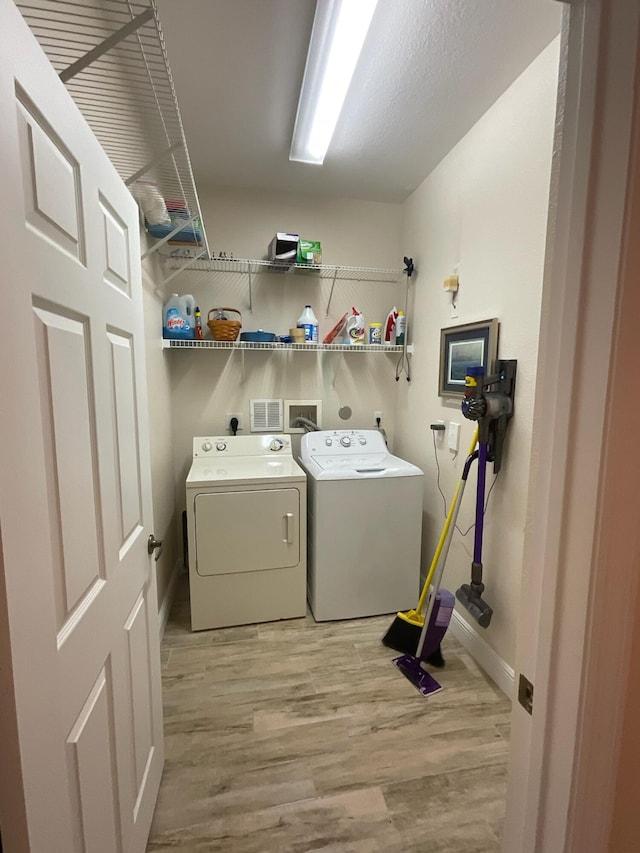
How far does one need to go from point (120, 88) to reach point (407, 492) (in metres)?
2.10

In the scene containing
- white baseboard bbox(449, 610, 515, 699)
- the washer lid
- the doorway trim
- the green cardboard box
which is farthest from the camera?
the green cardboard box

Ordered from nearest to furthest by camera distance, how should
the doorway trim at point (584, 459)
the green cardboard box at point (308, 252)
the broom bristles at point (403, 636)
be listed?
the doorway trim at point (584, 459) < the broom bristles at point (403, 636) < the green cardboard box at point (308, 252)

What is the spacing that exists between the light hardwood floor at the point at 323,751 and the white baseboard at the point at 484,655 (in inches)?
1.6

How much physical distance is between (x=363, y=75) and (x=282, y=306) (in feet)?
4.44

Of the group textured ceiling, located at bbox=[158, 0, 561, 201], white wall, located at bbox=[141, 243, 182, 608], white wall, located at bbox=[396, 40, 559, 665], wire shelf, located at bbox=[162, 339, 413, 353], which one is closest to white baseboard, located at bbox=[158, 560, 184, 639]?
white wall, located at bbox=[141, 243, 182, 608]

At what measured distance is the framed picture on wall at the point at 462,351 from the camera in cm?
183

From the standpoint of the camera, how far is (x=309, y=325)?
8.55ft

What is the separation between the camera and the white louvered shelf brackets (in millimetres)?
1022

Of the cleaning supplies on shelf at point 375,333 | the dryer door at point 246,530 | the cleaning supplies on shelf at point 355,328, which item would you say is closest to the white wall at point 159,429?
the dryer door at point 246,530

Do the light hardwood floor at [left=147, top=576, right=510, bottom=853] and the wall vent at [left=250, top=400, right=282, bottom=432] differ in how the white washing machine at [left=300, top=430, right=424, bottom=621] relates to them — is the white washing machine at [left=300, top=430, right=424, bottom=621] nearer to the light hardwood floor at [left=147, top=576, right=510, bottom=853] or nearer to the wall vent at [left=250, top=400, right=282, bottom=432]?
the light hardwood floor at [left=147, top=576, right=510, bottom=853]

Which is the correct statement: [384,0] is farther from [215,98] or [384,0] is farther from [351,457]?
[351,457]

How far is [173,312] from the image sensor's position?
240 cm

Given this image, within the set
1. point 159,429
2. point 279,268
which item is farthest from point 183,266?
point 159,429

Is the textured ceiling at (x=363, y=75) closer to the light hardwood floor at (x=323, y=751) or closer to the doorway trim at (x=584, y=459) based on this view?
the doorway trim at (x=584, y=459)
